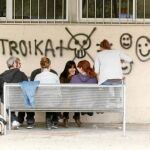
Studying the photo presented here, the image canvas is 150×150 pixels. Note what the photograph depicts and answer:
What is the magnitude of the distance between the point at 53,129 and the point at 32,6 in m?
2.68

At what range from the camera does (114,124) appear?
11820 mm

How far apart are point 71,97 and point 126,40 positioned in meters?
2.11

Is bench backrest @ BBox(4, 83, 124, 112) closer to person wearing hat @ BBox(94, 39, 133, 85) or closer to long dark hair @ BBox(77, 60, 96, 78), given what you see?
person wearing hat @ BBox(94, 39, 133, 85)

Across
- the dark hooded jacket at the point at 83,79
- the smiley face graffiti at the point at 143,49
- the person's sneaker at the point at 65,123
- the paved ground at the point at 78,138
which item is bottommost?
the paved ground at the point at 78,138

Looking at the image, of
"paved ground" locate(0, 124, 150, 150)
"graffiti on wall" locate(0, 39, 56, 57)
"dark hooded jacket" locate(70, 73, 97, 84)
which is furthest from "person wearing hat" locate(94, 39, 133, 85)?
"graffiti on wall" locate(0, 39, 56, 57)

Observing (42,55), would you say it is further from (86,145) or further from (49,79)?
(86,145)

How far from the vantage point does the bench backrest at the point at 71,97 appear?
10359mm

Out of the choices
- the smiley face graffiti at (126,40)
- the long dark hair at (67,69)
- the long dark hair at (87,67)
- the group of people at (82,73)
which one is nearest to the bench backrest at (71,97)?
the group of people at (82,73)

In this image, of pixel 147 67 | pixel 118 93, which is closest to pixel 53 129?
pixel 118 93

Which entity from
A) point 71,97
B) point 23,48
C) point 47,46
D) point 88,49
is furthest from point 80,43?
point 71,97

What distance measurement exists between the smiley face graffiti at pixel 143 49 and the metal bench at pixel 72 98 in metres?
1.73

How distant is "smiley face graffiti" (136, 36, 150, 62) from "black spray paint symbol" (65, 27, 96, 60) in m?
0.94

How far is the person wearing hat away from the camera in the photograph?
10828 millimetres

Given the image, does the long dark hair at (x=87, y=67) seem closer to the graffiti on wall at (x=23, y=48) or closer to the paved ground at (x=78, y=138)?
the paved ground at (x=78, y=138)
